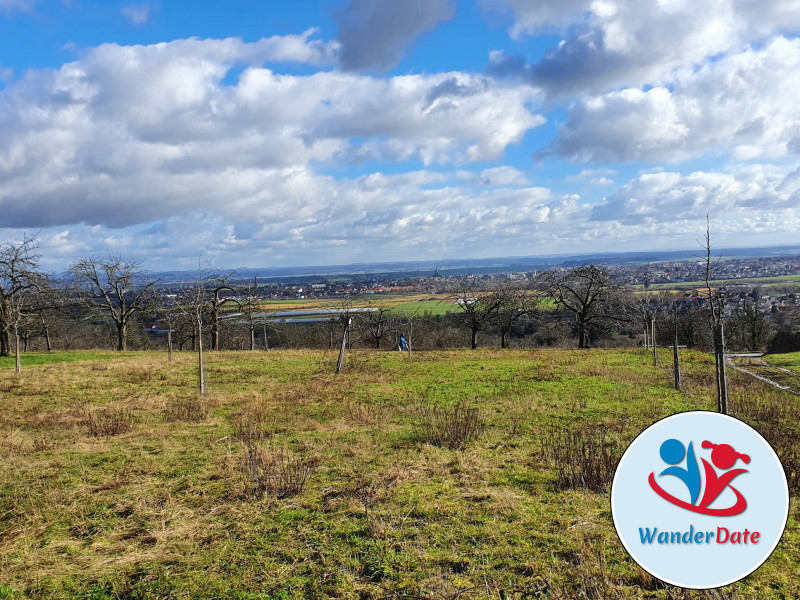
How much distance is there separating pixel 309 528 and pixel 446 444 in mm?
4265

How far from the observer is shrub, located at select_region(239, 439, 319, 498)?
23.1 ft

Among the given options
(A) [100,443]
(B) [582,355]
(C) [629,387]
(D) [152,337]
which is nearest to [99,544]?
(A) [100,443]

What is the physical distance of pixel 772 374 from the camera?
20578 millimetres

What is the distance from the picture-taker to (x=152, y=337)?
61125 mm

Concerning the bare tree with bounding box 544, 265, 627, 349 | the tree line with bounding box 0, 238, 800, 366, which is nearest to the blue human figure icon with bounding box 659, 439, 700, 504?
the tree line with bounding box 0, 238, 800, 366

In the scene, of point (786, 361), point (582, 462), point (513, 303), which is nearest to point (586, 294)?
point (513, 303)

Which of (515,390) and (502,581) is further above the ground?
(502,581)

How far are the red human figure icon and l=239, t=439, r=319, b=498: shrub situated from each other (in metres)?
5.64

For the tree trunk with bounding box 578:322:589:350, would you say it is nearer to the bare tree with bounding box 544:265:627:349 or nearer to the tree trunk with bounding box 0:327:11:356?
the bare tree with bounding box 544:265:627:349

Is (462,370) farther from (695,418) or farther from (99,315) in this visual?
(99,315)

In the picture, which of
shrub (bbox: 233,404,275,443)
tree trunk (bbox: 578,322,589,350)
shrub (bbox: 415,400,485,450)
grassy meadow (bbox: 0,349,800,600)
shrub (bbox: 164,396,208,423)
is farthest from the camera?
tree trunk (bbox: 578,322,589,350)

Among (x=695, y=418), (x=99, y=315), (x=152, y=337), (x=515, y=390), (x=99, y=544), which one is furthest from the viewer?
(x=152, y=337)

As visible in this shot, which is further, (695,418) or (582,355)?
(582,355)

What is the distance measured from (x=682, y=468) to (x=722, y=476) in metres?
0.21
